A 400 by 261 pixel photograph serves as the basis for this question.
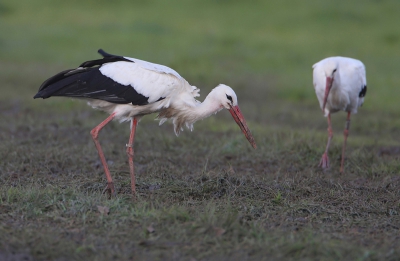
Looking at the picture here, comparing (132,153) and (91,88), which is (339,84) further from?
(91,88)

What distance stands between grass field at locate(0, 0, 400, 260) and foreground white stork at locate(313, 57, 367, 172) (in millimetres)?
534

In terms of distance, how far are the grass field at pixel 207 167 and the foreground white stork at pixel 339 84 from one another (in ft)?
1.75

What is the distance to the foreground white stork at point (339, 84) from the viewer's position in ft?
27.1

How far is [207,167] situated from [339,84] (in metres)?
2.42

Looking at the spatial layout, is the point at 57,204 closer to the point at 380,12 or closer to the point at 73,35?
the point at 73,35

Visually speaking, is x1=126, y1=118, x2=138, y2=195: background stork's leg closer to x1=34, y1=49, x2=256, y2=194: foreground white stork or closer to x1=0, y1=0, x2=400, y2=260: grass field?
x1=34, y1=49, x2=256, y2=194: foreground white stork

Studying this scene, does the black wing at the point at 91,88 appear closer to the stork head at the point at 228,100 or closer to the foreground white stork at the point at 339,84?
the stork head at the point at 228,100

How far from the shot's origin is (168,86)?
5.62 meters

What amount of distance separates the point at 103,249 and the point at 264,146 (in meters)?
4.30

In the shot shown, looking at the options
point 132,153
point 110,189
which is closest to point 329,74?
point 132,153

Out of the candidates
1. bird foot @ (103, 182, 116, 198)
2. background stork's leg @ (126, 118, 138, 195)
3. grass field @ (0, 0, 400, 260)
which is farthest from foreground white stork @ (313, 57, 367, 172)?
bird foot @ (103, 182, 116, 198)

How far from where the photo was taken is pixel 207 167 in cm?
709

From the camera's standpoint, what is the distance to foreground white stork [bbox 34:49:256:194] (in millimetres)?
5566

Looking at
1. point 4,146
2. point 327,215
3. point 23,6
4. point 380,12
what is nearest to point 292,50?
point 380,12
